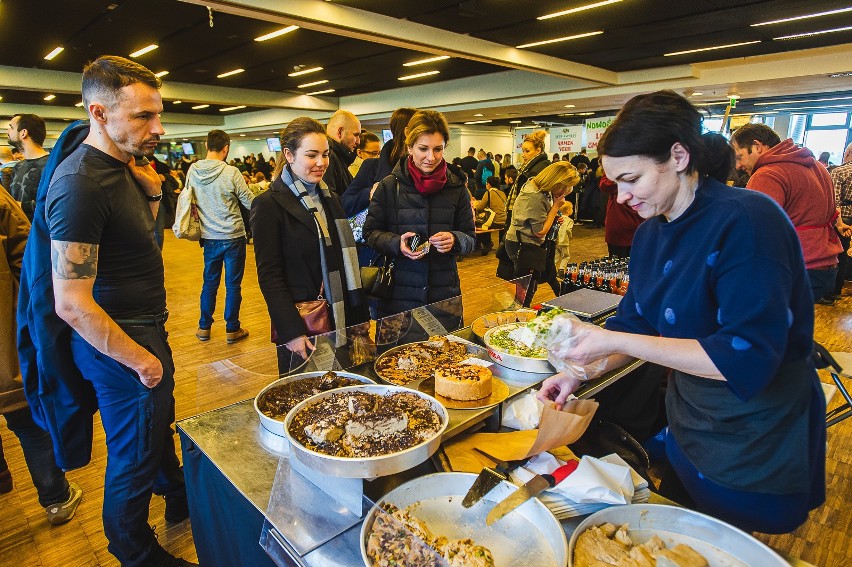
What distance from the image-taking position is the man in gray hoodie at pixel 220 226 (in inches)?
175

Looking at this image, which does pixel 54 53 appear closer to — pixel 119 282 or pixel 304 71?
pixel 304 71

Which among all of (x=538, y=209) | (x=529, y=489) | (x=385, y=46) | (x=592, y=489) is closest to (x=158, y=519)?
(x=529, y=489)

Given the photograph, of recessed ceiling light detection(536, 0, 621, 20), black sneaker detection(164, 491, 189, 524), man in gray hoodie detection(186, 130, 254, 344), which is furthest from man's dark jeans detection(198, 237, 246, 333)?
recessed ceiling light detection(536, 0, 621, 20)

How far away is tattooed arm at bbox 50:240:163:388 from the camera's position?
143 centimetres

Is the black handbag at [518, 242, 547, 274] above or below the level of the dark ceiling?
below

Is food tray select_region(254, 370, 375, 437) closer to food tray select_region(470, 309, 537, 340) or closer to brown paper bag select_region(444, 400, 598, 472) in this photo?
brown paper bag select_region(444, 400, 598, 472)

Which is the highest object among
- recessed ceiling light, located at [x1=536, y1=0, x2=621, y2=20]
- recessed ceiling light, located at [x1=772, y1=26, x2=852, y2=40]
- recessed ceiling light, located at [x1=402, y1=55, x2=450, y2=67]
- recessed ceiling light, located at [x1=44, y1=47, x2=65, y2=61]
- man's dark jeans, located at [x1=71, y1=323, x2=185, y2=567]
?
recessed ceiling light, located at [x1=44, y1=47, x2=65, y2=61]

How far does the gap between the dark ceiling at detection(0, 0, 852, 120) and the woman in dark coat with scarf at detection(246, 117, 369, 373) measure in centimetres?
433

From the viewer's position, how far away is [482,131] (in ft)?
68.0

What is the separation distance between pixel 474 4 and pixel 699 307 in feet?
17.8

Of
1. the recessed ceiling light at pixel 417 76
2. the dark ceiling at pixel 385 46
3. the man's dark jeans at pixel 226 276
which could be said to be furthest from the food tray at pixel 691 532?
the recessed ceiling light at pixel 417 76

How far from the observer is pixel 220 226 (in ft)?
14.7

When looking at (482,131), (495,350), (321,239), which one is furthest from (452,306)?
(482,131)

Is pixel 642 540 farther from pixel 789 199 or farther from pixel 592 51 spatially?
pixel 592 51
